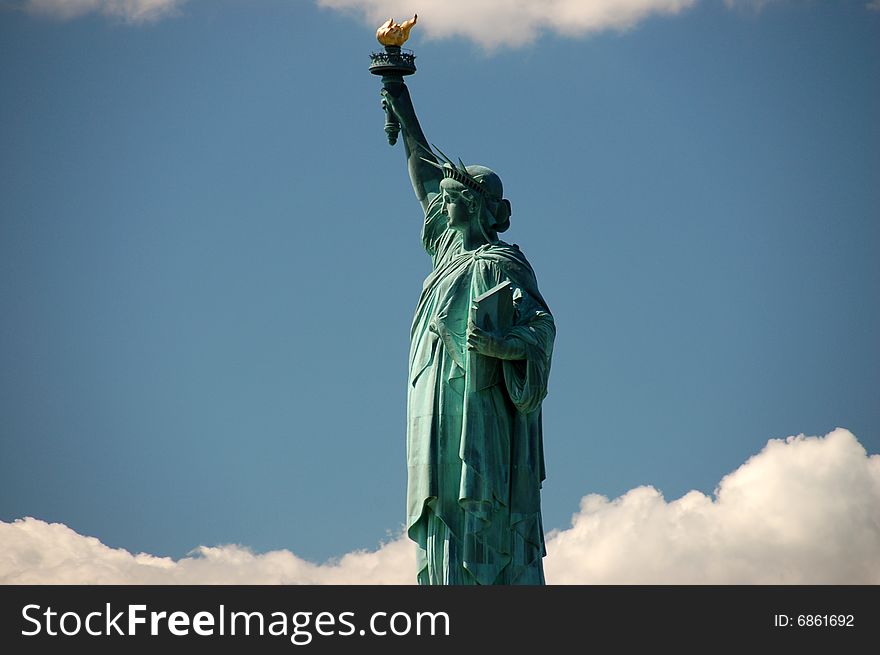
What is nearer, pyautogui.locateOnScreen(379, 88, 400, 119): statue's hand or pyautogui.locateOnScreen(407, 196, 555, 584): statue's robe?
pyautogui.locateOnScreen(407, 196, 555, 584): statue's robe

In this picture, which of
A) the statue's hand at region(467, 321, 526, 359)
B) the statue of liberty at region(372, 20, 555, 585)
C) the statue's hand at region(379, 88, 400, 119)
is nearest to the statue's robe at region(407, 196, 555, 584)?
the statue of liberty at region(372, 20, 555, 585)

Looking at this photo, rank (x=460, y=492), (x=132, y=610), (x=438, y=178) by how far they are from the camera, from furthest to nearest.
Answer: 1. (x=438, y=178)
2. (x=460, y=492)
3. (x=132, y=610)

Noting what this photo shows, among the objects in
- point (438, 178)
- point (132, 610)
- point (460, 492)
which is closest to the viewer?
point (132, 610)

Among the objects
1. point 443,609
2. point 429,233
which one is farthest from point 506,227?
point 443,609

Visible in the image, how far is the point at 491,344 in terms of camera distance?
31.5 metres

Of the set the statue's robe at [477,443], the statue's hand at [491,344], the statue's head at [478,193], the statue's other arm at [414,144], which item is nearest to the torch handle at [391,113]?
the statue's other arm at [414,144]

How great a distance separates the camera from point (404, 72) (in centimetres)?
3403

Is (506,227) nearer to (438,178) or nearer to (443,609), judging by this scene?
(438,178)

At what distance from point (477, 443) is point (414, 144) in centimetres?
423

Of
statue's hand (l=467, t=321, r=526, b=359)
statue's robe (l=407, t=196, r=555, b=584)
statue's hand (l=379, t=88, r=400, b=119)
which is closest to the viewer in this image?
statue's hand (l=467, t=321, r=526, b=359)

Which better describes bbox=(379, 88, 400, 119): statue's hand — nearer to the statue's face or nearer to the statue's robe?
the statue's face

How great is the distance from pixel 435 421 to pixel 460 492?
90 centimetres

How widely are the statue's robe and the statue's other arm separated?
1.71 metres

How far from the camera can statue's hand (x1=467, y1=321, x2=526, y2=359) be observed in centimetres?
3147
